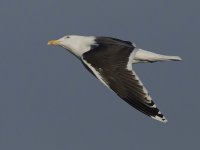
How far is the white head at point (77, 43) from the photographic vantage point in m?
30.4

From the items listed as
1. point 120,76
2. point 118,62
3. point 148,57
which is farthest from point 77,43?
point 120,76

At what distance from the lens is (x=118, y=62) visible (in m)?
27.1

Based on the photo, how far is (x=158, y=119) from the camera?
80.9 ft

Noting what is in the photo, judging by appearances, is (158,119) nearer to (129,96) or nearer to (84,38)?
(129,96)

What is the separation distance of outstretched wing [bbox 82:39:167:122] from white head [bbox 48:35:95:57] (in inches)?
63.5

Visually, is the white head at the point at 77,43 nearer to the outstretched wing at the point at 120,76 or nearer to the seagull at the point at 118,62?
the seagull at the point at 118,62

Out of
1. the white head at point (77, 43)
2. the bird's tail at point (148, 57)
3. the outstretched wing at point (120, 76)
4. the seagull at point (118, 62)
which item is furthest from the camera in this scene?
the white head at point (77, 43)

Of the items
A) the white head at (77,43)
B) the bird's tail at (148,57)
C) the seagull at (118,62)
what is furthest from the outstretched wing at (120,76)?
the white head at (77,43)

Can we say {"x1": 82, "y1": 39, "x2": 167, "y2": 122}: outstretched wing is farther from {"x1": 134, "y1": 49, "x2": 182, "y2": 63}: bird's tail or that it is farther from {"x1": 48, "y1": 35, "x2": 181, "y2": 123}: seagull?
{"x1": 134, "y1": 49, "x2": 182, "y2": 63}: bird's tail

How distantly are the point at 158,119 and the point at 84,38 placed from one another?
7658mm

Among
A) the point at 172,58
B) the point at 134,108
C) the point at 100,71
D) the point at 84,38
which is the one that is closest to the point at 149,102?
the point at 134,108

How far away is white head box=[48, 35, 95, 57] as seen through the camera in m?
30.4

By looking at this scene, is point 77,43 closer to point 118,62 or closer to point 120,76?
point 118,62

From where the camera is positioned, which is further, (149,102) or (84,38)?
(84,38)
